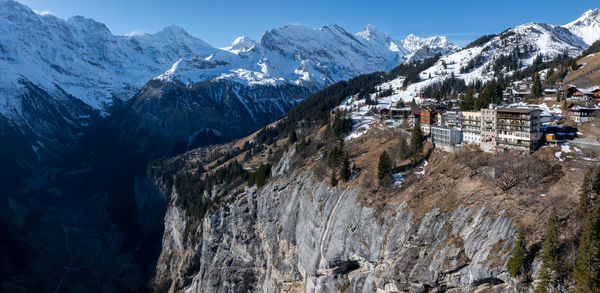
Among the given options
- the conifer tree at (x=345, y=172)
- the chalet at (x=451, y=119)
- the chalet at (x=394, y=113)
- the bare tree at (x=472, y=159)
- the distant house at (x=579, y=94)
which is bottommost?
the conifer tree at (x=345, y=172)

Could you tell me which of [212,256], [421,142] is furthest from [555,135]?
[212,256]

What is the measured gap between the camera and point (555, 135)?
Result: 55.8 meters

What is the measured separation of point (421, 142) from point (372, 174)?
15.0m

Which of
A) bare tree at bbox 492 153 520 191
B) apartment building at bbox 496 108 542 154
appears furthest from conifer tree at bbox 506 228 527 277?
apartment building at bbox 496 108 542 154

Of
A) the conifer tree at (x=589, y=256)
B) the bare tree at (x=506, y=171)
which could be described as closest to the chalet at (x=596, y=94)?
the bare tree at (x=506, y=171)

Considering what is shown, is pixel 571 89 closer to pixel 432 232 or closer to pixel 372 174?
pixel 372 174

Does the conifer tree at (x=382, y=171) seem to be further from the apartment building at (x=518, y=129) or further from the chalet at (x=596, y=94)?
the chalet at (x=596, y=94)

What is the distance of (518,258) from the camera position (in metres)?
36.0

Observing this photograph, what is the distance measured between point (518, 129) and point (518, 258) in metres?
27.5

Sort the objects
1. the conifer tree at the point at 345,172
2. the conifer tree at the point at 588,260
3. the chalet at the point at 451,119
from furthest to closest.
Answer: the chalet at the point at 451,119 < the conifer tree at the point at 345,172 < the conifer tree at the point at 588,260

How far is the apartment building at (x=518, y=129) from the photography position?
54250mm

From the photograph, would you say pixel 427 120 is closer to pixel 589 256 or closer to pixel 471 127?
pixel 471 127

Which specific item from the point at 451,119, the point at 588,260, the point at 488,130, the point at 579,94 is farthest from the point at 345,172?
the point at 579,94

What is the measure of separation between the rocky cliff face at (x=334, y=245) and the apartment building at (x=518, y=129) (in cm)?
1967
